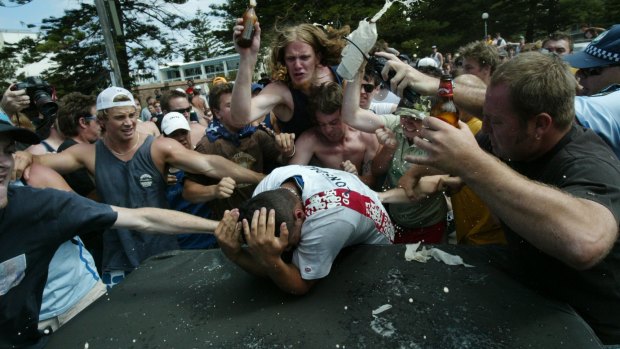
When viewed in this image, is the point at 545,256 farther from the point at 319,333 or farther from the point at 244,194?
the point at 244,194

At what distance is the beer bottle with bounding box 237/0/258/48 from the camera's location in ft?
8.51

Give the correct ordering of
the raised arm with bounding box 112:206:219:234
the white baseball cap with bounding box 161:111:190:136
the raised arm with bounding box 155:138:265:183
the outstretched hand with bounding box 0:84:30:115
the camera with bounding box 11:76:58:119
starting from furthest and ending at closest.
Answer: the camera with bounding box 11:76:58:119, the white baseball cap with bounding box 161:111:190:136, the outstretched hand with bounding box 0:84:30:115, the raised arm with bounding box 155:138:265:183, the raised arm with bounding box 112:206:219:234

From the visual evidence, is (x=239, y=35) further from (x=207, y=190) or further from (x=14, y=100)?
(x=14, y=100)

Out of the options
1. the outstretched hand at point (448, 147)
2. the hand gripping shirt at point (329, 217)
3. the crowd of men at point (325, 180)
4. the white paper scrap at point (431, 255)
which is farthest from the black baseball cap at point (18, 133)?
the white paper scrap at point (431, 255)

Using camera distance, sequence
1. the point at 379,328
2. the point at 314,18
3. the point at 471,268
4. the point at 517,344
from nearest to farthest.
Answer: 1. the point at 517,344
2. the point at 379,328
3. the point at 471,268
4. the point at 314,18

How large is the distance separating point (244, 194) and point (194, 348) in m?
1.69

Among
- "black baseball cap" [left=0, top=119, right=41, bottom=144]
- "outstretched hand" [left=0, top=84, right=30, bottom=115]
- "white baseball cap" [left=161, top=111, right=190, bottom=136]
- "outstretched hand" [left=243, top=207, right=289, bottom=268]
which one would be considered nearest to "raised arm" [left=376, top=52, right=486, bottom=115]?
"outstretched hand" [left=243, top=207, right=289, bottom=268]

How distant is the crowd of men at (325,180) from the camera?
1315mm

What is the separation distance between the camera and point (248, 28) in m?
2.61

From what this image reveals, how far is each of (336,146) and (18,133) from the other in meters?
1.97

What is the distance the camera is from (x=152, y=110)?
13.3 meters

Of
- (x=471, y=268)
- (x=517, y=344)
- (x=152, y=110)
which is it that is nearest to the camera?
(x=517, y=344)

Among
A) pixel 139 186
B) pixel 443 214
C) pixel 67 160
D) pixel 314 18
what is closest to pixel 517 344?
pixel 443 214

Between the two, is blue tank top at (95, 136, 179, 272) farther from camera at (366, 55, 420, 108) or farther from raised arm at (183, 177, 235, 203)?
camera at (366, 55, 420, 108)
